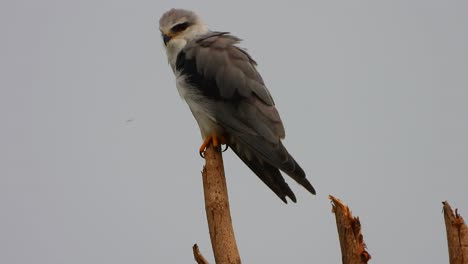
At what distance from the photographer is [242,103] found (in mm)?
6641

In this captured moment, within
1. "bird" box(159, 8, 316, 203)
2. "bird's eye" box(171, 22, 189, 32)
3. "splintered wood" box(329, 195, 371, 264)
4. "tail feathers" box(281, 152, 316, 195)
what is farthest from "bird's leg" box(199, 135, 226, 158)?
"splintered wood" box(329, 195, 371, 264)

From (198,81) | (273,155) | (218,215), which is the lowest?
(218,215)

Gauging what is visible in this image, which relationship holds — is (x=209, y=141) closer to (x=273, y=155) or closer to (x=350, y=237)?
(x=273, y=155)

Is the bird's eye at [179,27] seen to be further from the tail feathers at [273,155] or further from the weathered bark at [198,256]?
the weathered bark at [198,256]

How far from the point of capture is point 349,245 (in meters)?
4.71

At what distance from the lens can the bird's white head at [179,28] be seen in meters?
7.34

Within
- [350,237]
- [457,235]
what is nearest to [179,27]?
[350,237]

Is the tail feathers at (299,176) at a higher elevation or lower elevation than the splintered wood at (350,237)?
higher

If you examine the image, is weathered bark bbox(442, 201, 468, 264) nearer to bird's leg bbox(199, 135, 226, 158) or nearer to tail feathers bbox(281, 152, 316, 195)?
tail feathers bbox(281, 152, 316, 195)

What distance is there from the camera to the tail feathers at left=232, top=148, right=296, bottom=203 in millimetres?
6434

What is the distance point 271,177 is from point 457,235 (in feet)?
7.08

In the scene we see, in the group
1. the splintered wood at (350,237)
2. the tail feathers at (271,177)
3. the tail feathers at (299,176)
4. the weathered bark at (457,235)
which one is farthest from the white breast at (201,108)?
the weathered bark at (457,235)

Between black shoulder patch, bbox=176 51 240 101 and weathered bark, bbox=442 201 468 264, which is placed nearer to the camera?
weathered bark, bbox=442 201 468 264

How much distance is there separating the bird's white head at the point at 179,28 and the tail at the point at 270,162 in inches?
47.2
